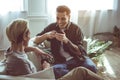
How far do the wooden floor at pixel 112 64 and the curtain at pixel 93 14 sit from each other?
1.95ft

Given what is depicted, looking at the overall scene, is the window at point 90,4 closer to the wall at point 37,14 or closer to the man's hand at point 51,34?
the wall at point 37,14

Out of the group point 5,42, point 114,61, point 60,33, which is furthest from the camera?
point 5,42

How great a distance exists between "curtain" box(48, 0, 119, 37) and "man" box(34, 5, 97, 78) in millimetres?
2295

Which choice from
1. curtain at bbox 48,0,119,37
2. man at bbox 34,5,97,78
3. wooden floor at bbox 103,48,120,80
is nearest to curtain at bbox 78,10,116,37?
curtain at bbox 48,0,119,37

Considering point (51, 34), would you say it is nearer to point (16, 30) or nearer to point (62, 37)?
point (62, 37)

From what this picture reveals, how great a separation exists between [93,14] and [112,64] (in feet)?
4.53

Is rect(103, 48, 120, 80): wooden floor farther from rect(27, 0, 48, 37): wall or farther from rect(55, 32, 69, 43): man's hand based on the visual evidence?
rect(27, 0, 48, 37): wall

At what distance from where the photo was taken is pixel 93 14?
5.01m

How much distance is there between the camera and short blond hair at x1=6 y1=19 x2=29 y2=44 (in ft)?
5.36

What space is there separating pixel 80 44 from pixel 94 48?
78 cm

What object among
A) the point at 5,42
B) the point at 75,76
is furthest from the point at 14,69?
the point at 5,42

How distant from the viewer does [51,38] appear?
247cm

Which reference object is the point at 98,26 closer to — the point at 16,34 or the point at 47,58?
the point at 47,58

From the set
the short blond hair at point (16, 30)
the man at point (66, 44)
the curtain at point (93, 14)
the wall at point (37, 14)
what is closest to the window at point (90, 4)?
the curtain at point (93, 14)
